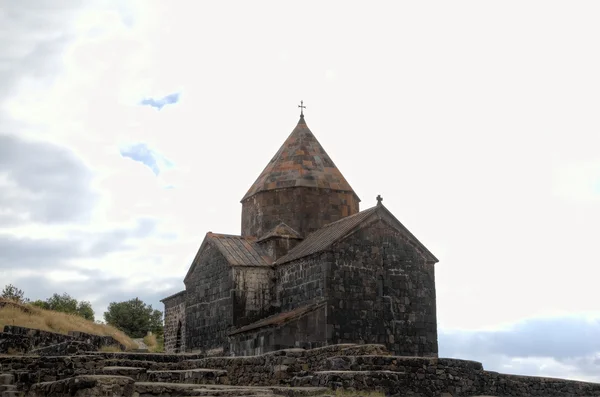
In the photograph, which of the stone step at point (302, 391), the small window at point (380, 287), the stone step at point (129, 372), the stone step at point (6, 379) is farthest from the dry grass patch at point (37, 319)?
the stone step at point (302, 391)

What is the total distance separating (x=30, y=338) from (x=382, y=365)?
10618 millimetres

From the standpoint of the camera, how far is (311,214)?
22797 millimetres

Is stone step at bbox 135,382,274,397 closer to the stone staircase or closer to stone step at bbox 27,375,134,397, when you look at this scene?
stone step at bbox 27,375,134,397

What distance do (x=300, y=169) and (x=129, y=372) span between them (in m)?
12.3

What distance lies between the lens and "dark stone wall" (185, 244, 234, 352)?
2145 cm

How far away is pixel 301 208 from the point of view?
22.8 meters

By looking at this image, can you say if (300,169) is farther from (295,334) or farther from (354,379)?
(354,379)

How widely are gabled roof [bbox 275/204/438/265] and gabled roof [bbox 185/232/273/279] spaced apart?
684mm

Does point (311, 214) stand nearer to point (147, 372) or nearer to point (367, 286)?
point (367, 286)

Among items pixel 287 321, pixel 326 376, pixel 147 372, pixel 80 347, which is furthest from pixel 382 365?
pixel 80 347

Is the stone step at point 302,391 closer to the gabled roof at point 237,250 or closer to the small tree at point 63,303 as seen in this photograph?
the gabled roof at point 237,250

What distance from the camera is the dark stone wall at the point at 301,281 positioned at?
19.3 m

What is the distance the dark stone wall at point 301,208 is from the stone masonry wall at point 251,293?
1.92 meters

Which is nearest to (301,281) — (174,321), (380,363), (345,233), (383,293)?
(345,233)
